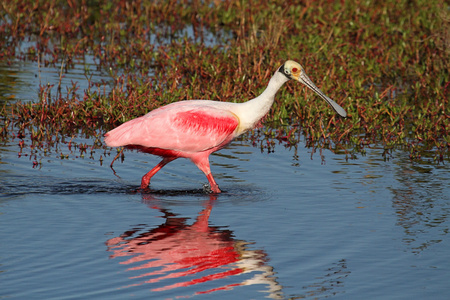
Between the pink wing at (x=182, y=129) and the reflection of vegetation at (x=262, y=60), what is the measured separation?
195 centimetres

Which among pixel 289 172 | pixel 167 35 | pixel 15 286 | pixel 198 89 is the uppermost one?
pixel 167 35

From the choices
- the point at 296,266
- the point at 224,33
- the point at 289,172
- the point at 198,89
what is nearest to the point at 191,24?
the point at 224,33

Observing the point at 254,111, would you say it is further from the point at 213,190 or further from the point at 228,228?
the point at 228,228

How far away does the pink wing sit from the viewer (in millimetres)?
7957

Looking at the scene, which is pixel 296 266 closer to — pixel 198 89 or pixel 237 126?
pixel 237 126

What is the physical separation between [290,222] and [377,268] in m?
1.24

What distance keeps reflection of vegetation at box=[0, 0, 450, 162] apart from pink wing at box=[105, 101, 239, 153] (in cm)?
195

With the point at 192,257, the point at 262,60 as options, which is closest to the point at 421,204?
the point at 192,257

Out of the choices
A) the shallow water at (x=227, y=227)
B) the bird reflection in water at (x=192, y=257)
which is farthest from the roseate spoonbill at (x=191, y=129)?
the bird reflection in water at (x=192, y=257)

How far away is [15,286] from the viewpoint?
17.3ft

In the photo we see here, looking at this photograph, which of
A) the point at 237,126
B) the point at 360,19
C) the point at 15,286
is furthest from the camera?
the point at 360,19

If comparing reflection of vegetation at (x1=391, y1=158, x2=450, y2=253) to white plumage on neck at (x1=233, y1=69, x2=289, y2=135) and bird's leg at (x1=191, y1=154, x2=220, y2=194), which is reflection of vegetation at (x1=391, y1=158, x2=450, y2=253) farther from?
bird's leg at (x1=191, y1=154, x2=220, y2=194)

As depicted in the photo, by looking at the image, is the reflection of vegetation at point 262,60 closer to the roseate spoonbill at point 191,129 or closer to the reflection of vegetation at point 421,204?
the reflection of vegetation at point 421,204

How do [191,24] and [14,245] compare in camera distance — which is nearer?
[14,245]
